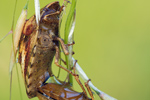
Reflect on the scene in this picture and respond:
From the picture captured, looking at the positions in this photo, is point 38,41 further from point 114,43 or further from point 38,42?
point 114,43

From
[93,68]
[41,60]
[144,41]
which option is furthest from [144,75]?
[41,60]

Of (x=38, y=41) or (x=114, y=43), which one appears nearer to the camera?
(x=38, y=41)

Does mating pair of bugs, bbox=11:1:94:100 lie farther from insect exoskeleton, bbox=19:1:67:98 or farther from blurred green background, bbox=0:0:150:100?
blurred green background, bbox=0:0:150:100

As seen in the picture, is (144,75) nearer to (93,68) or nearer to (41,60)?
(93,68)

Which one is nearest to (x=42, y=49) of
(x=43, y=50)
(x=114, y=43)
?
(x=43, y=50)

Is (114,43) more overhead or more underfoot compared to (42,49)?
more underfoot

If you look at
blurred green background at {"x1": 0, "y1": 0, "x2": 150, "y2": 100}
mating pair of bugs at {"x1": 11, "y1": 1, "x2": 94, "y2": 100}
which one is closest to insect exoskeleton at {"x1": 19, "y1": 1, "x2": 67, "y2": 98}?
mating pair of bugs at {"x1": 11, "y1": 1, "x2": 94, "y2": 100}

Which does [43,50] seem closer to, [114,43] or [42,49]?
[42,49]

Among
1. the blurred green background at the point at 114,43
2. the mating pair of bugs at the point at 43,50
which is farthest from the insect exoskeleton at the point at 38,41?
the blurred green background at the point at 114,43
